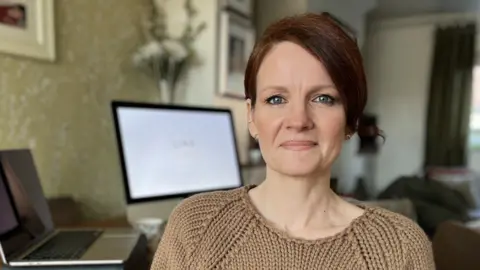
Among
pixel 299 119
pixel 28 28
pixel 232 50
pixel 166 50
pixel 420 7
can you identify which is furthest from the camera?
pixel 420 7

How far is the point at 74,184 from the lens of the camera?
1.50 metres

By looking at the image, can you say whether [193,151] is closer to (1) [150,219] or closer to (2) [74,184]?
(1) [150,219]

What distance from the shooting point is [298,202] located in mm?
716

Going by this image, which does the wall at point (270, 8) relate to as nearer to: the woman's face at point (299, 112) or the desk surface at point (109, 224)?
the desk surface at point (109, 224)

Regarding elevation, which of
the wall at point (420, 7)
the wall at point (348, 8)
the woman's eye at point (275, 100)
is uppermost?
the wall at point (420, 7)

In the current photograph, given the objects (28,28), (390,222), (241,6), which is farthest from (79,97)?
(390,222)

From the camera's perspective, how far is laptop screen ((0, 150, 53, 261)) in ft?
3.10

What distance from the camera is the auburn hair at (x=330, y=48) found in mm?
665

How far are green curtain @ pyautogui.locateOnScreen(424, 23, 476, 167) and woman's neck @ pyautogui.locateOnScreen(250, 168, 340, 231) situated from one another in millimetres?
3923

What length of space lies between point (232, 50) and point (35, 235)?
1.16m

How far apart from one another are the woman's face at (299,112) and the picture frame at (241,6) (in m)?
1.28

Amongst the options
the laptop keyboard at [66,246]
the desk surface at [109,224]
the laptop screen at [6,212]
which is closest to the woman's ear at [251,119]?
the laptop keyboard at [66,246]

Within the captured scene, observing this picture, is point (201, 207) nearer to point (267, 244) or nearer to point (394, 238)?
point (267, 244)

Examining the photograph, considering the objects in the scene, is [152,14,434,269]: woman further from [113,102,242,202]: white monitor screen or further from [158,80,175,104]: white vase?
[158,80,175,104]: white vase
